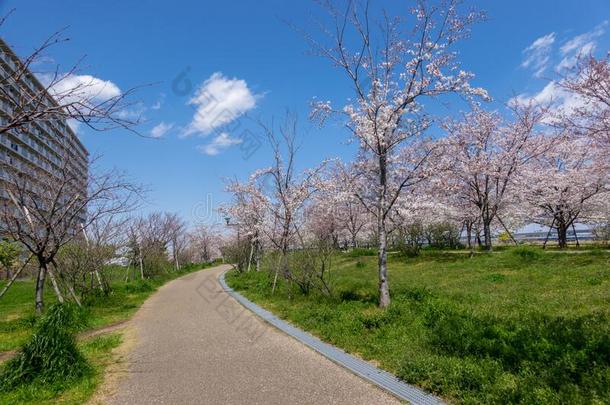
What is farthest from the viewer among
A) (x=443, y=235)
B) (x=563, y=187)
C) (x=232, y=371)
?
(x=443, y=235)

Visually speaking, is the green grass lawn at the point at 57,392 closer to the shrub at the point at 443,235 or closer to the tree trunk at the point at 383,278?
the tree trunk at the point at 383,278

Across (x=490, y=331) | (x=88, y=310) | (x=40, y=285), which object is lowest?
(x=88, y=310)

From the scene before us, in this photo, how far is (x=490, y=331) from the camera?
19.0 feet

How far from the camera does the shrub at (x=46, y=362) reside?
5719 mm

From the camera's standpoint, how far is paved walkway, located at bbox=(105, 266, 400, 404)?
5094 millimetres

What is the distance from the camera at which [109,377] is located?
6277 mm

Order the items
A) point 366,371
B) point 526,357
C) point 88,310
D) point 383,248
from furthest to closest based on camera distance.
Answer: point 88,310, point 383,248, point 366,371, point 526,357

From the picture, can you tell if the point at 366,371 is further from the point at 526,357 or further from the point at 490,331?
the point at 526,357

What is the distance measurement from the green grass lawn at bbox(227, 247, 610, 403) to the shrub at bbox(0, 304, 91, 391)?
4240mm

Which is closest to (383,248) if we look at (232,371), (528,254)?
(232,371)

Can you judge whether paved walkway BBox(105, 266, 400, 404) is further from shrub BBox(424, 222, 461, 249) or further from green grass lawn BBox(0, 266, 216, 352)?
shrub BBox(424, 222, 461, 249)

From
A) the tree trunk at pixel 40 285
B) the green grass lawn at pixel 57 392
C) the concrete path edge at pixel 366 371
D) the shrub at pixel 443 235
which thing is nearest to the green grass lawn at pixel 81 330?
the green grass lawn at pixel 57 392

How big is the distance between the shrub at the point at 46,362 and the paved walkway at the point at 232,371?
788 mm

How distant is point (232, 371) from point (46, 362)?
2.62 m
